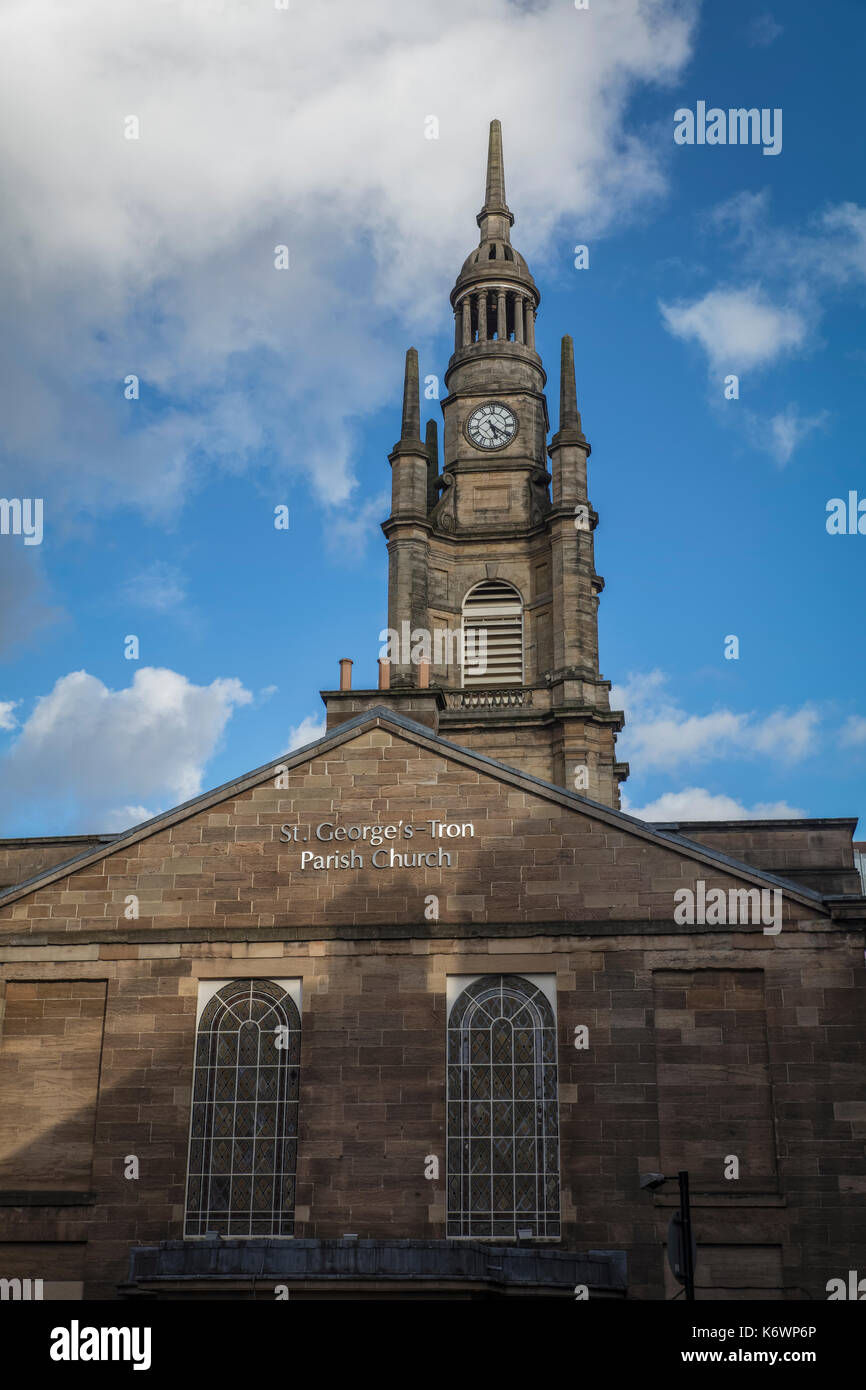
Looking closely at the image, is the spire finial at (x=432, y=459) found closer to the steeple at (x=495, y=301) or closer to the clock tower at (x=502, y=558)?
the clock tower at (x=502, y=558)

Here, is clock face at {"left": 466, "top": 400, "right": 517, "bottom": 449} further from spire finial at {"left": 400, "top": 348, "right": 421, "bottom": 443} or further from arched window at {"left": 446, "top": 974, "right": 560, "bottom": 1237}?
arched window at {"left": 446, "top": 974, "right": 560, "bottom": 1237}

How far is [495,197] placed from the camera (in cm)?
5803

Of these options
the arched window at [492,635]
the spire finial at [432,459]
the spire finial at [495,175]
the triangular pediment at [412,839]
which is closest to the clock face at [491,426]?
the spire finial at [432,459]

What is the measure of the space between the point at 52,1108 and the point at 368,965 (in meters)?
5.81

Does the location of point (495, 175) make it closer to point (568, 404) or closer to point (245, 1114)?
point (568, 404)

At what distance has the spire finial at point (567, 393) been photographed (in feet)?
161

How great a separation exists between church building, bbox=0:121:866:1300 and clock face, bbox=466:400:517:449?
2513cm

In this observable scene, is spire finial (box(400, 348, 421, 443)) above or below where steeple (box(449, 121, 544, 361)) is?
below

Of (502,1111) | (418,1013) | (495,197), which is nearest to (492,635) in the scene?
(495,197)

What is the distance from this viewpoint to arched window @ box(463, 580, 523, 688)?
1859 inches

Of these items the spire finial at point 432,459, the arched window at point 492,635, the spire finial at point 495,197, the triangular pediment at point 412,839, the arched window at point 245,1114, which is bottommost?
the arched window at point 245,1114

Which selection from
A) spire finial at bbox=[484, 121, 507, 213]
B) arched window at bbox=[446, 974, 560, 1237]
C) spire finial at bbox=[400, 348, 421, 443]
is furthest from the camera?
spire finial at bbox=[484, 121, 507, 213]

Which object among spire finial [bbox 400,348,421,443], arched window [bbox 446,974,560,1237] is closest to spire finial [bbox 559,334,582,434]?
spire finial [bbox 400,348,421,443]

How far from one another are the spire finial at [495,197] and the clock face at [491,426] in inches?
341
